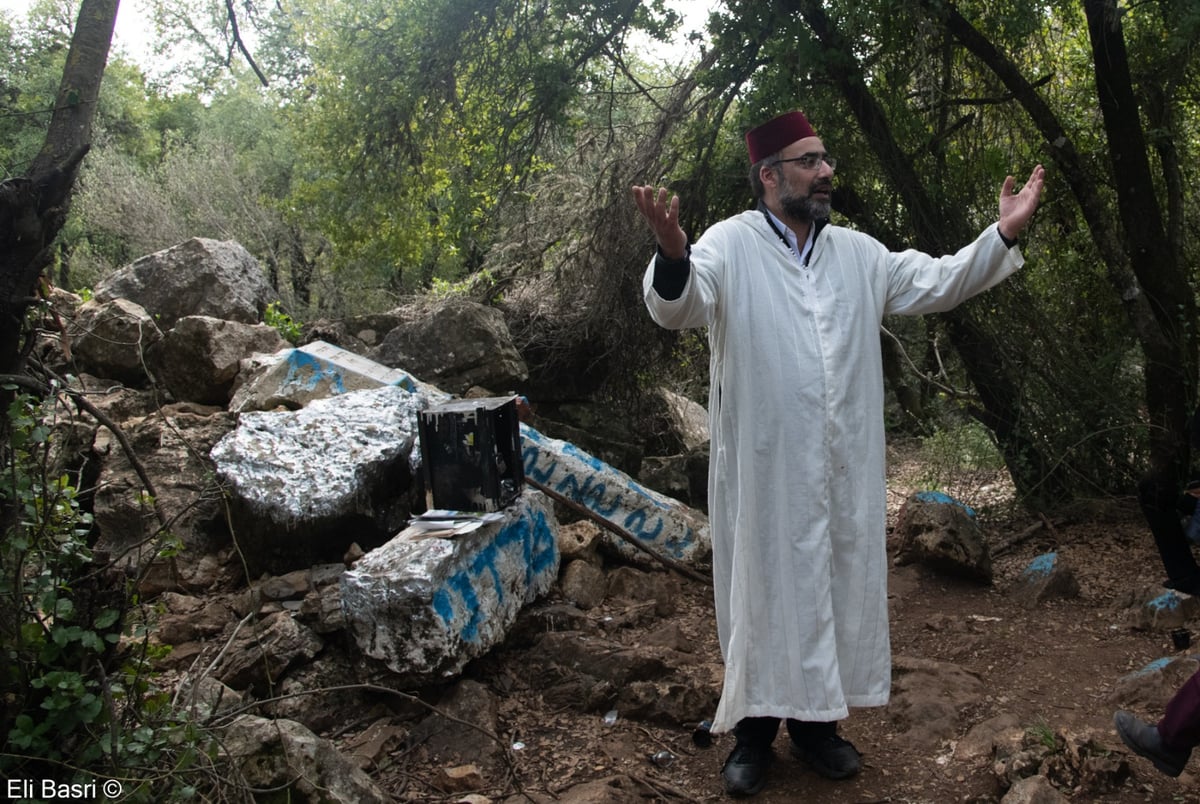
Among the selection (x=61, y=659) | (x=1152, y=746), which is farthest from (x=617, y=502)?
(x=61, y=659)

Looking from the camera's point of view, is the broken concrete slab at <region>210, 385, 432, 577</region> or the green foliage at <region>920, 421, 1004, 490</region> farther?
the green foliage at <region>920, 421, 1004, 490</region>

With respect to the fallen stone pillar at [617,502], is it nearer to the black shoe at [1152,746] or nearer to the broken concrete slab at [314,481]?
the broken concrete slab at [314,481]

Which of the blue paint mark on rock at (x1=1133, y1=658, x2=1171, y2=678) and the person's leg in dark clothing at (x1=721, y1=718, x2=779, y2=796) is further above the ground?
the blue paint mark on rock at (x1=1133, y1=658, x2=1171, y2=678)

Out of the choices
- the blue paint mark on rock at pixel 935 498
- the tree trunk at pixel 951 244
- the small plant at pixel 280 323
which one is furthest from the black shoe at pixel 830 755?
the small plant at pixel 280 323

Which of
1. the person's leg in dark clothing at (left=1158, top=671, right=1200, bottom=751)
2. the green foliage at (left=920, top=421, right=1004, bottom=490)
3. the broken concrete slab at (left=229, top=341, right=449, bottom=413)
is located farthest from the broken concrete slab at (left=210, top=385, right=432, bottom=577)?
the green foliage at (left=920, top=421, right=1004, bottom=490)

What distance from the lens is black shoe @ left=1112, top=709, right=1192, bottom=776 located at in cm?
262

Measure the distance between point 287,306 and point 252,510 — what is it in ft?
45.8

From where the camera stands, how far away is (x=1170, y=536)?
180 inches

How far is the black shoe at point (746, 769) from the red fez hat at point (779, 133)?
1951 millimetres

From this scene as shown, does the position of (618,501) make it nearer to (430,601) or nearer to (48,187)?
(430,601)

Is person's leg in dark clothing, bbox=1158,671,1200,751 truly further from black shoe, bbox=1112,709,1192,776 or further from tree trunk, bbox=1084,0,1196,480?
tree trunk, bbox=1084,0,1196,480

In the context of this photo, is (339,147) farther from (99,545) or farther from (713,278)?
(713,278)

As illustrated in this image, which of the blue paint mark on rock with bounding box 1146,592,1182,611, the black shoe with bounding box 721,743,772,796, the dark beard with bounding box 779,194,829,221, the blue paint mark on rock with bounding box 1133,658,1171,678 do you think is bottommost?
the black shoe with bounding box 721,743,772,796

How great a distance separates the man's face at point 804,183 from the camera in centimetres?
326
